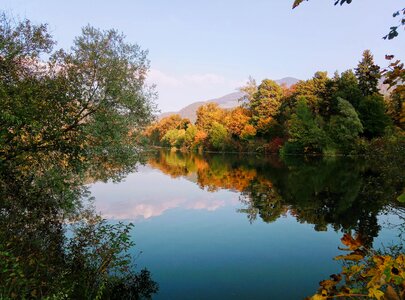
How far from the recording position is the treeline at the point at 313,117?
2443 inches

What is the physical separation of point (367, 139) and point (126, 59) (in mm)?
59485

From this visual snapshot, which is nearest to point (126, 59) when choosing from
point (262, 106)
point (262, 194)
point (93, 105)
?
point (93, 105)

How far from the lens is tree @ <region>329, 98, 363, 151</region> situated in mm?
60000

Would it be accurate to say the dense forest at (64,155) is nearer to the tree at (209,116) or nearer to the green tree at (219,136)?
the green tree at (219,136)

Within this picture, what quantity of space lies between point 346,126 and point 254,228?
4894 centimetres

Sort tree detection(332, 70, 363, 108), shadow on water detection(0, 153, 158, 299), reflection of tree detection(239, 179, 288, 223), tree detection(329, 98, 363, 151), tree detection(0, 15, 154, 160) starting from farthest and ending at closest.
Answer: tree detection(332, 70, 363, 108) < tree detection(329, 98, 363, 151) < reflection of tree detection(239, 179, 288, 223) < tree detection(0, 15, 154, 160) < shadow on water detection(0, 153, 158, 299)

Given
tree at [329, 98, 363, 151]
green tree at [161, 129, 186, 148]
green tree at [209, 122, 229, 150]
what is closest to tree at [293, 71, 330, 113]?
tree at [329, 98, 363, 151]

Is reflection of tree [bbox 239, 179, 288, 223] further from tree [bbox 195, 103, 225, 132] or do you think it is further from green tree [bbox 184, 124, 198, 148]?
green tree [bbox 184, 124, 198, 148]

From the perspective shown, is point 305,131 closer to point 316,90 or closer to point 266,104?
point 316,90

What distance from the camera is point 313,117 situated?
231 feet

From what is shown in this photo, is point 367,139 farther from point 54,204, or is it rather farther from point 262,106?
point 54,204

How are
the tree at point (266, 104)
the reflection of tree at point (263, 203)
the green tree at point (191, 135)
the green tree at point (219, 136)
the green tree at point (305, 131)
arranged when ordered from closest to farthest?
the reflection of tree at point (263, 203)
the green tree at point (305, 131)
the tree at point (266, 104)
the green tree at point (219, 136)
the green tree at point (191, 135)

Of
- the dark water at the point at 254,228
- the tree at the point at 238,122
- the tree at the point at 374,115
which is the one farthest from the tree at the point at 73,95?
the tree at the point at 238,122

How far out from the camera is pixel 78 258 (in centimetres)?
1027
